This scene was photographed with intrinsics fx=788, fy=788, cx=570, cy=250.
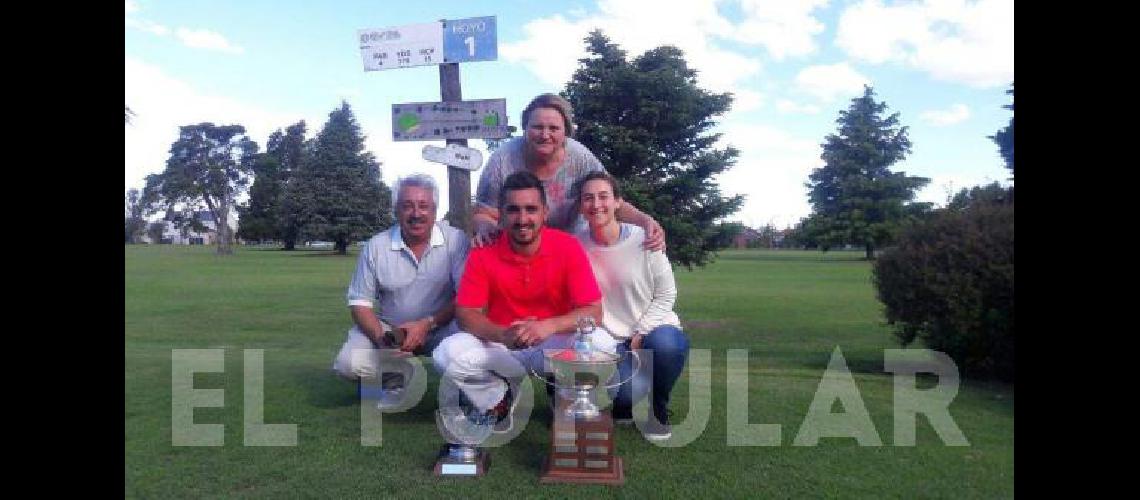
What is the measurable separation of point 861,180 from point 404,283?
4953cm

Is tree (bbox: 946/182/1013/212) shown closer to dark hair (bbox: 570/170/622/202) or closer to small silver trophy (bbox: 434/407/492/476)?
dark hair (bbox: 570/170/622/202)

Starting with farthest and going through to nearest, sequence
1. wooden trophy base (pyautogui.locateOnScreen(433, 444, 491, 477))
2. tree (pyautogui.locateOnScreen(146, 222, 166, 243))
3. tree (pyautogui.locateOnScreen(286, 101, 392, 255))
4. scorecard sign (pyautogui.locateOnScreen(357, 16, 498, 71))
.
A: tree (pyautogui.locateOnScreen(146, 222, 166, 243)) < tree (pyautogui.locateOnScreen(286, 101, 392, 255)) < scorecard sign (pyautogui.locateOnScreen(357, 16, 498, 71)) < wooden trophy base (pyautogui.locateOnScreen(433, 444, 491, 477))

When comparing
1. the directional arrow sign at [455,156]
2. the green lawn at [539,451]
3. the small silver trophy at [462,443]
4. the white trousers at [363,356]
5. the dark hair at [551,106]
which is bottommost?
the green lawn at [539,451]

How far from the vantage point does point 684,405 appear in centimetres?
532

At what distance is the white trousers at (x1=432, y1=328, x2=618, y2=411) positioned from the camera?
13.4 ft

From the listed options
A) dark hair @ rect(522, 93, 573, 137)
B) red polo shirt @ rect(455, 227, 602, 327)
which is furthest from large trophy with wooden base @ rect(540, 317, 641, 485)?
dark hair @ rect(522, 93, 573, 137)

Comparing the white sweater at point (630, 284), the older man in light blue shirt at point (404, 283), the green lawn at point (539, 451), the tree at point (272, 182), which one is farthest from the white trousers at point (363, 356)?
the tree at point (272, 182)

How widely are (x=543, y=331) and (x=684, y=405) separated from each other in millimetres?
1687

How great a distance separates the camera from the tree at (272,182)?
5809 cm

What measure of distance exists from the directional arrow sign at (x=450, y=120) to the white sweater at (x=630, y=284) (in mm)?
1879

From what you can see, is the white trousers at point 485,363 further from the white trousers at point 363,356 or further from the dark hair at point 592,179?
the dark hair at point 592,179

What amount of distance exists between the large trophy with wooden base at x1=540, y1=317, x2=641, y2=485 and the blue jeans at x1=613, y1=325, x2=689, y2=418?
54 cm
